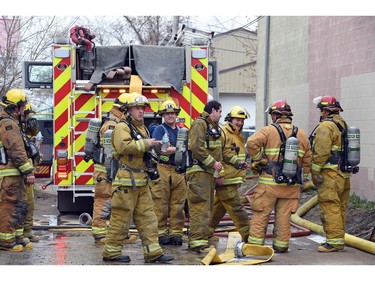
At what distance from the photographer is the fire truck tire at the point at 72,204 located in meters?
11.4

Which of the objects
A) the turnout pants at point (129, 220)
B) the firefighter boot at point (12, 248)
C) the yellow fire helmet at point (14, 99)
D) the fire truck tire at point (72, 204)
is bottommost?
the firefighter boot at point (12, 248)

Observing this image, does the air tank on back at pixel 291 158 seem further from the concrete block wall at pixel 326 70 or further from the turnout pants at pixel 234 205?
the concrete block wall at pixel 326 70

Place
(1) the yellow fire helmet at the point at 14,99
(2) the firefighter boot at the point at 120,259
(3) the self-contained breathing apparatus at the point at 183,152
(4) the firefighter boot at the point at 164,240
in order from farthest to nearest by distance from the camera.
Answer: (4) the firefighter boot at the point at 164,240, (1) the yellow fire helmet at the point at 14,99, (3) the self-contained breathing apparatus at the point at 183,152, (2) the firefighter boot at the point at 120,259

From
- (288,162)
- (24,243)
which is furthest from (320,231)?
(24,243)

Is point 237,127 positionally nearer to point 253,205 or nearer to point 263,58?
point 253,205

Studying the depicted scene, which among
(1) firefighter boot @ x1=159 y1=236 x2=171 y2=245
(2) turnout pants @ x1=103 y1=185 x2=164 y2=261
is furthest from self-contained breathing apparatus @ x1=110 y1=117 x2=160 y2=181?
(1) firefighter boot @ x1=159 y1=236 x2=171 y2=245

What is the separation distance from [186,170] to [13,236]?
2.15 metres

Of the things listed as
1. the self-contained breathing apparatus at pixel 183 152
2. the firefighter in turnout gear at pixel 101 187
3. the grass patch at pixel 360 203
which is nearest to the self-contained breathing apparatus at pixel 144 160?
the self-contained breathing apparatus at pixel 183 152

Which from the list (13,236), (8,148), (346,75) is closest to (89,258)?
(13,236)

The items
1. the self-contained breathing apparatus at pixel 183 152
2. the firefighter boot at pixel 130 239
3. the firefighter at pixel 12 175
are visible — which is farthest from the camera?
the firefighter boot at pixel 130 239

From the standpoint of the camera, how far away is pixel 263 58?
60.8ft

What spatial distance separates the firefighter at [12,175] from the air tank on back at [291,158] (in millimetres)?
2907

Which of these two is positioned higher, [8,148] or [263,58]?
[263,58]

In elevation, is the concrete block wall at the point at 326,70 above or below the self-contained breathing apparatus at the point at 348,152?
above
